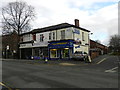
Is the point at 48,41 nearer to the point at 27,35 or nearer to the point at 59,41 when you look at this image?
the point at 59,41

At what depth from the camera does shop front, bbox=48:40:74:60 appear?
90.7ft

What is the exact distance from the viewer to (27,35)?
125ft

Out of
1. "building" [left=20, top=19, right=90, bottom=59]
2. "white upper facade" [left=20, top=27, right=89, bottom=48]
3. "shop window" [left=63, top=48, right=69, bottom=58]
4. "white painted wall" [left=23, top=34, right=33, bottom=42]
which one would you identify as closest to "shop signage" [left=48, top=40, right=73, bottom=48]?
"building" [left=20, top=19, right=90, bottom=59]

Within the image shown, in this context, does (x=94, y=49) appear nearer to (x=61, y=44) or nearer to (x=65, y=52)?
(x=65, y=52)

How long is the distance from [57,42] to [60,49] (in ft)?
5.21

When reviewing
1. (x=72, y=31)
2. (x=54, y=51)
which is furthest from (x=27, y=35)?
(x=72, y=31)

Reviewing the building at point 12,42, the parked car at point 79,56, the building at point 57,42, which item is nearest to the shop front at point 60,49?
the building at point 57,42

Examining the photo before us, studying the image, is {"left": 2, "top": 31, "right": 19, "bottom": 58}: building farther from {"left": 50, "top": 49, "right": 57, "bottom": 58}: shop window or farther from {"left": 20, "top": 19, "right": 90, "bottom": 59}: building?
{"left": 50, "top": 49, "right": 57, "bottom": 58}: shop window

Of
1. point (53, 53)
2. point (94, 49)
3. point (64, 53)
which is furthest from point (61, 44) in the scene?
point (94, 49)

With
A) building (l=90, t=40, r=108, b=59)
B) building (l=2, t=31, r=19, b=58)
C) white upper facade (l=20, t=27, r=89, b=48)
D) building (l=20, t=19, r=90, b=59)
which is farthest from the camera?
building (l=2, t=31, r=19, b=58)

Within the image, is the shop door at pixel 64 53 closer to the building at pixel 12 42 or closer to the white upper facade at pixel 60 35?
the white upper facade at pixel 60 35

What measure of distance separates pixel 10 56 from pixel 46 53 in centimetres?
1644

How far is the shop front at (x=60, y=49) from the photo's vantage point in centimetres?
2764

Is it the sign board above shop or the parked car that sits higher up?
the sign board above shop
